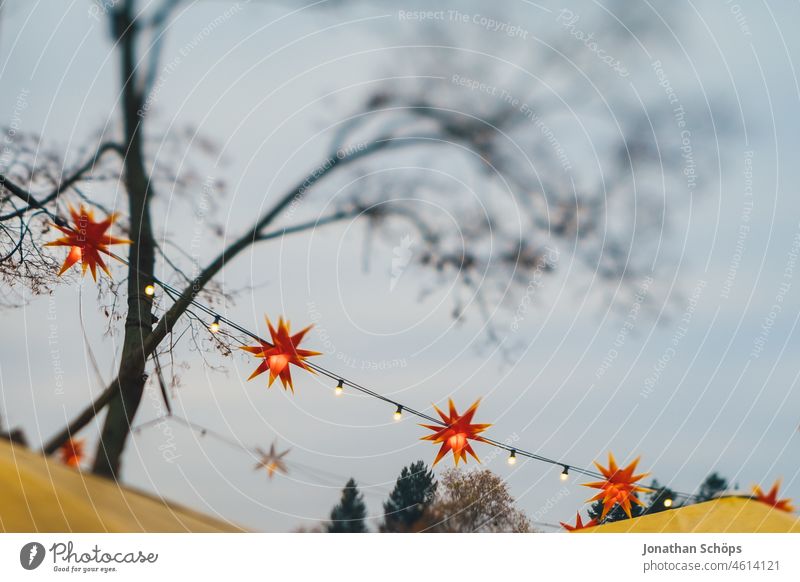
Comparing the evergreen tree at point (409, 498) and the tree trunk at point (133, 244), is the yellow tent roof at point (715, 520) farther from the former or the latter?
the tree trunk at point (133, 244)

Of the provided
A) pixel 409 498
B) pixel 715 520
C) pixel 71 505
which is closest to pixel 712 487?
pixel 715 520

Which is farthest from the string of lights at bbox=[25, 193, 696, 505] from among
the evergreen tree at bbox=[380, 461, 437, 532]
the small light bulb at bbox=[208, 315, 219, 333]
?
the evergreen tree at bbox=[380, 461, 437, 532]

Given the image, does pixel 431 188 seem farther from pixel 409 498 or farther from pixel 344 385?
pixel 409 498

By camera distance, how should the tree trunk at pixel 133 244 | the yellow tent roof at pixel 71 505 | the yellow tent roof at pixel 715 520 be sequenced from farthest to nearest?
the yellow tent roof at pixel 715 520 < the tree trunk at pixel 133 244 < the yellow tent roof at pixel 71 505

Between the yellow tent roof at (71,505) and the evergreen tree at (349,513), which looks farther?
the evergreen tree at (349,513)

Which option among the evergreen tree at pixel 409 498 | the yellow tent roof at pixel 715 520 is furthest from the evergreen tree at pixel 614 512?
the evergreen tree at pixel 409 498

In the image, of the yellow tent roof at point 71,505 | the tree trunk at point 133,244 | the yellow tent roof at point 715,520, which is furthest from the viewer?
the yellow tent roof at point 715,520
